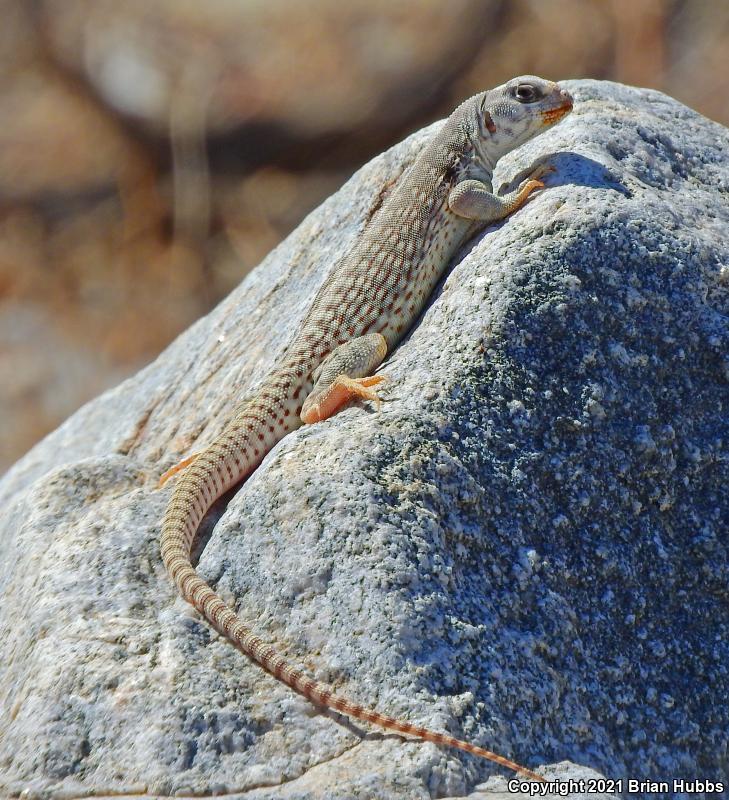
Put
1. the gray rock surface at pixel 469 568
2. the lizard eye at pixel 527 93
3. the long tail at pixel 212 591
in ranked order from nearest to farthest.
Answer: the long tail at pixel 212 591 → the gray rock surface at pixel 469 568 → the lizard eye at pixel 527 93

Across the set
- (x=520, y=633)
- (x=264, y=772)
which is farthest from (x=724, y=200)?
(x=264, y=772)

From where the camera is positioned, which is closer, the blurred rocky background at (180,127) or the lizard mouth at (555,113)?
the lizard mouth at (555,113)

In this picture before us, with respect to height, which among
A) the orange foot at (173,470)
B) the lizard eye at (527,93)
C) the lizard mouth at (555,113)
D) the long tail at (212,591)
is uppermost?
the lizard eye at (527,93)

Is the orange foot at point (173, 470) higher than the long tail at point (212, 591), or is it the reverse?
the long tail at point (212, 591)

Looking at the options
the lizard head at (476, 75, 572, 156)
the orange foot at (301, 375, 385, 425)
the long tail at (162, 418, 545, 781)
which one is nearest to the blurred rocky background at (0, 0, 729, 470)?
the lizard head at (476, 75, 572, 156)

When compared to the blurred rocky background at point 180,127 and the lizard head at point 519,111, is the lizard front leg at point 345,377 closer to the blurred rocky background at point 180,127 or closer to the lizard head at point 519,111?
the lizard head at point 519,111

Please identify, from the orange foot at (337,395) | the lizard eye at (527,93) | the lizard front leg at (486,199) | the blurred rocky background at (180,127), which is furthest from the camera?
the blurred rocky background at (180,127)

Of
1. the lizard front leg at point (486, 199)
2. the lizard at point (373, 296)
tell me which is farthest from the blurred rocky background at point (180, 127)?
the lizard front leg at point (486, 199)

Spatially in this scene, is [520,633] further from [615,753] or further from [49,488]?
[49,488]

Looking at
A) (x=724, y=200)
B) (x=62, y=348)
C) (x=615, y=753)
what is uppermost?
(x=724, y=200)
